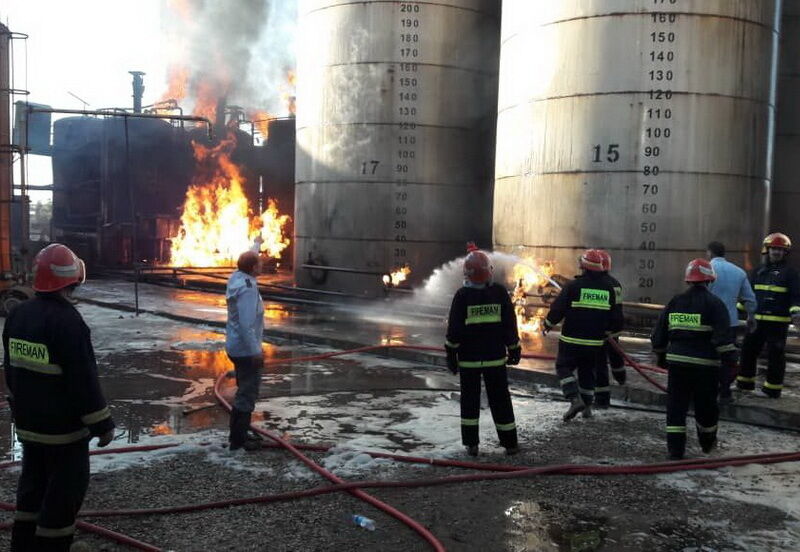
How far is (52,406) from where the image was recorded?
3.48m

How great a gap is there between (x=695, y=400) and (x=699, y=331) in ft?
1.79

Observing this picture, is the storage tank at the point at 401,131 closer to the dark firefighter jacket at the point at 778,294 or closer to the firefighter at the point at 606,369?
the firefighter at the point at 606,369

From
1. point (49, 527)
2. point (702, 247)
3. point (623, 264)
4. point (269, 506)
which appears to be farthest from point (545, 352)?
point (49, 527)

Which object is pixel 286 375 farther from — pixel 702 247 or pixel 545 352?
pixel 702 247

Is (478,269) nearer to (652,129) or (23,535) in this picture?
(23,535)

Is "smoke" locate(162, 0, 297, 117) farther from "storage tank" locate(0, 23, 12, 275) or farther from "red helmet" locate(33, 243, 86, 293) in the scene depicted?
"red helmet" locate(33, 243, 86, 293)

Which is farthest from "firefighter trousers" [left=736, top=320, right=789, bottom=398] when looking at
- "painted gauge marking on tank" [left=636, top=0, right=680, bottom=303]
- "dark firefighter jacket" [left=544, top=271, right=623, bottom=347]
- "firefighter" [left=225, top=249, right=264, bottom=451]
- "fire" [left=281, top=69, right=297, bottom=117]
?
"fire" [left=281, top=69, right=297, bottom=117]

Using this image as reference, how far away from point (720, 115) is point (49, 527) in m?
10.9

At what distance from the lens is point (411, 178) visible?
15.9 m

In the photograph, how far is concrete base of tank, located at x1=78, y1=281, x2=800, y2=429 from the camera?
22.6 ft

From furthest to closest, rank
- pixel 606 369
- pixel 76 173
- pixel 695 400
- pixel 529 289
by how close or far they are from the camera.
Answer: pixel 76 173
pixel 529 289
pixel 606 369
pixel 695 400

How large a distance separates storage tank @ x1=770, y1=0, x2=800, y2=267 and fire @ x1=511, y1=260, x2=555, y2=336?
23.5 ft

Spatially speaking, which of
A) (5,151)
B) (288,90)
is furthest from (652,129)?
(288,90)

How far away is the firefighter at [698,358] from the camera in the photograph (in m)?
5.47
